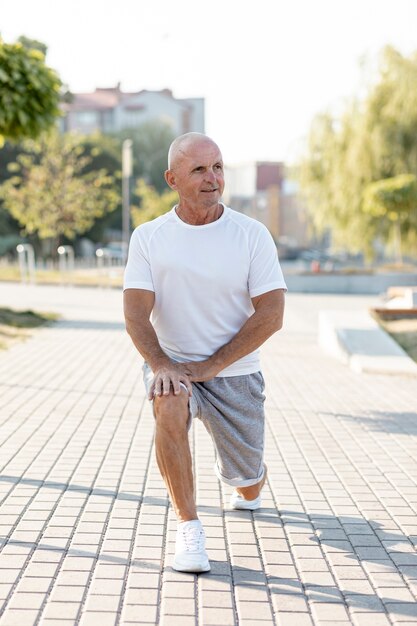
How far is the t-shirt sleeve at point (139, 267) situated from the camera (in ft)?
15.2

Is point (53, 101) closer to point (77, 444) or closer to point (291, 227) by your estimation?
point (77, 444)

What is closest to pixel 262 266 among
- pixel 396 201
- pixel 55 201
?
pixel 396 201

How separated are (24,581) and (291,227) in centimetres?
6935

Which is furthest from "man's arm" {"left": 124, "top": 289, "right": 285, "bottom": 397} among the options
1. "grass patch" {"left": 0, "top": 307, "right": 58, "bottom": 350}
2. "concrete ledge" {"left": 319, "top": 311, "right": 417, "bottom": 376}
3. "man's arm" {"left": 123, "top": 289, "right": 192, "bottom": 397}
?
"grass patch" {"left": 0, "top": 307, "right": 58, "bottom": 350}

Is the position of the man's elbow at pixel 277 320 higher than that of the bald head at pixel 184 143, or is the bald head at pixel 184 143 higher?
the bald head at pixel 184 143

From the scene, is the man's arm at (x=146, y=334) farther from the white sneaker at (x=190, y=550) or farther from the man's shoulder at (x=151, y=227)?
the white sneaker at (x=190, y=550)

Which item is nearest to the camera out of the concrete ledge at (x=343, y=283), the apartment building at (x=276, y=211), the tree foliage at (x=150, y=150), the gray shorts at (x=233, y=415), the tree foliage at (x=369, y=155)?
the gray shorts at (x=233, y=415)

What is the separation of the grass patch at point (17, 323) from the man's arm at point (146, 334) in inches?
366

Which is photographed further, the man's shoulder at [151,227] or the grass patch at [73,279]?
the grass patch at [73,279]

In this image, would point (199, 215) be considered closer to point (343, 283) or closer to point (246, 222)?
point (246, 222)

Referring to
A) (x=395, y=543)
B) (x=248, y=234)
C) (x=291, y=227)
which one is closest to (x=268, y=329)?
(x=248, y=234)

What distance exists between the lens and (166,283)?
15.2 ft

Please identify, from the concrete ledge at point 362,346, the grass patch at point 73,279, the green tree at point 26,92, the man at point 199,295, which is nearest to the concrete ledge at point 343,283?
the grass patch at point 73,279

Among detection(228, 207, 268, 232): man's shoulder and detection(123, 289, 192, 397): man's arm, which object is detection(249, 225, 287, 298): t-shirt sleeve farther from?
detection(123, 289, 192, 397): man's arm
